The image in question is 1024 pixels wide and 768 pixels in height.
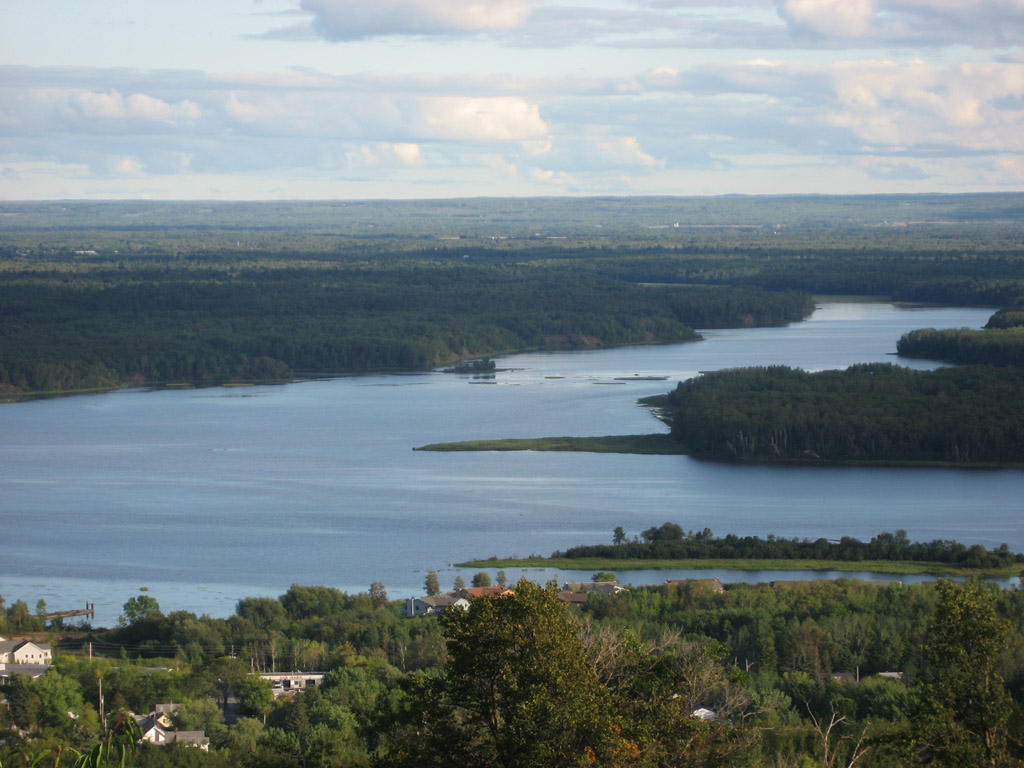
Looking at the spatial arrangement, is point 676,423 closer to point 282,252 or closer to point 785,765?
point 785,765

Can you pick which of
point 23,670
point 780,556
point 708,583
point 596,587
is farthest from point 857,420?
point 23,670

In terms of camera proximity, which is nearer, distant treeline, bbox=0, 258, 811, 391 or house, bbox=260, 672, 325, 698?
→ house, bbox=260, 672, 325, 698

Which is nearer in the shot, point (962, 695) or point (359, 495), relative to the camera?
point (962, 695)

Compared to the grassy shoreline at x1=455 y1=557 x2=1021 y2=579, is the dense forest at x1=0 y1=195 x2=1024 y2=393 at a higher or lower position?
higher

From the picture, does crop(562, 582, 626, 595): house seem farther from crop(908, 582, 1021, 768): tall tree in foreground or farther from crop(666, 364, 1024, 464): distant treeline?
crop(666, 364, 1024, 464): distant treeline

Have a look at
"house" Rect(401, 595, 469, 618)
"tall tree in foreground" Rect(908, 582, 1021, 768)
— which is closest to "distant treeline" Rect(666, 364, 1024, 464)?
"house" Rect(401, 595, 469, 618)

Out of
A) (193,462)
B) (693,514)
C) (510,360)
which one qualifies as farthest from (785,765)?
(510,360)

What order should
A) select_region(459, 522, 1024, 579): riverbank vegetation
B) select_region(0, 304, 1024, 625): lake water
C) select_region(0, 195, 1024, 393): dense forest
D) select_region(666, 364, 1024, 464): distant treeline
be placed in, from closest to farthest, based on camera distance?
select_region(459, 522, 1024, 579): riverbank vegetation → select_region(0, 304, 1024, 625): lake water → select_region(666, 364, 1024, 464): distant treeline → select_region(0, 195, 1024, 393): dense forest

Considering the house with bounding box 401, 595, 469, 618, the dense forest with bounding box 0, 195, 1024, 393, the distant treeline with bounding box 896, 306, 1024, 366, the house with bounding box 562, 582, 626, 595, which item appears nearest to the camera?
the house with bounding box 401, 595, 469, 618

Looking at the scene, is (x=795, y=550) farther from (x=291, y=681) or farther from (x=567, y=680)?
(x=567, y=680)
